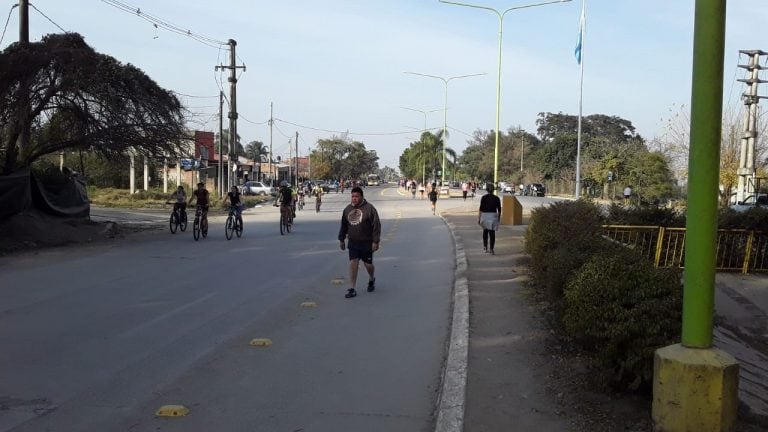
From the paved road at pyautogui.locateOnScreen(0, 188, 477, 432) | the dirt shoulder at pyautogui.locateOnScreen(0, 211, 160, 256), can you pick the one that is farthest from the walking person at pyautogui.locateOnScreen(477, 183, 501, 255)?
the dirt shoulder at pyautogui.locateOnScreen(0, 211, 160, 256)

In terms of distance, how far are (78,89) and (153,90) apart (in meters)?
2.22

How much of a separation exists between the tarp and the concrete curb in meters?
12.1

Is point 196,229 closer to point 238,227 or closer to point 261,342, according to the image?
point 238,227

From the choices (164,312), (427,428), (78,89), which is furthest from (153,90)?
(427,428)

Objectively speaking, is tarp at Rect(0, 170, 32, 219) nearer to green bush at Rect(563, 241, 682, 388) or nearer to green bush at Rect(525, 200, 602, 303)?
green bush at Rect(525, 200, 602, 303)

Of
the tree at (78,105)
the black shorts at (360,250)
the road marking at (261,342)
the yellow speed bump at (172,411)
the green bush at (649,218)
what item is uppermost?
the tree at (78,105)

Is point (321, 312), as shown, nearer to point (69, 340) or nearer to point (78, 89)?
point (69, 340)

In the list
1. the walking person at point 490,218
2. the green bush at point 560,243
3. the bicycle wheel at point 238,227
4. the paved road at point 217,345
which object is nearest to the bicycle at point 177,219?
the bicycle wheel at point 238,227

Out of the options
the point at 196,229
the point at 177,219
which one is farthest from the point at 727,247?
the point at 177,219

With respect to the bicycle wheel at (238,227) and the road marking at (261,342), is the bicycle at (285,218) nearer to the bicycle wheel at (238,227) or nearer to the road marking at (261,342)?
the bicycle wheel at (238,227)

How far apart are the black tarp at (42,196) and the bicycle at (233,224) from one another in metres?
4.49

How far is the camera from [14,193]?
1678 cm

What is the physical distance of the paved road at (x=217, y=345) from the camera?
519cm

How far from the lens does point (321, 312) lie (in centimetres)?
904
